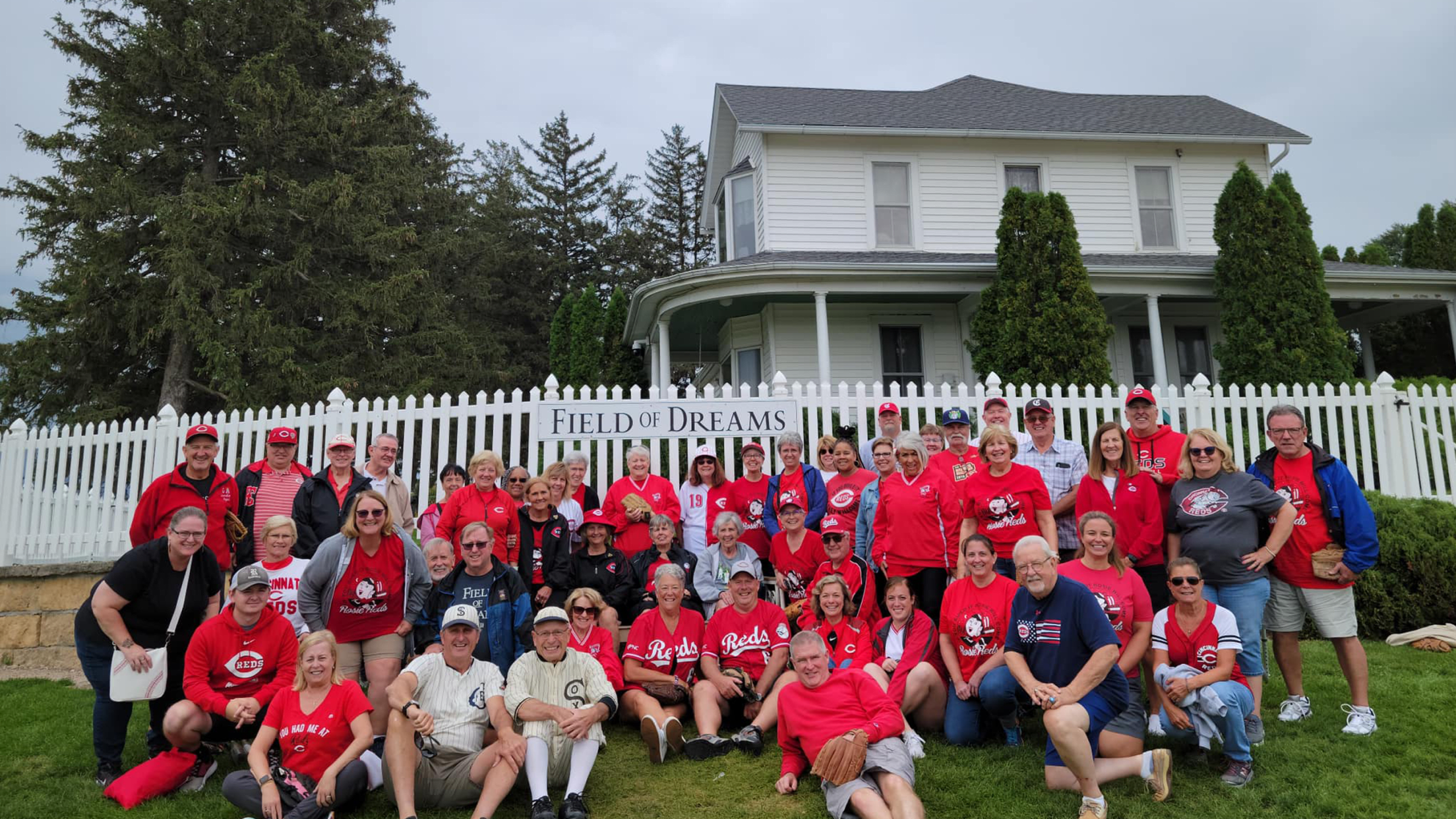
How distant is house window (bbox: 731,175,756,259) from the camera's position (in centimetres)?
1527

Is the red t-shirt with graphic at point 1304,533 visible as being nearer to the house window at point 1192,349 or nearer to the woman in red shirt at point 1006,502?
the woman in red shirt at point 1006,502

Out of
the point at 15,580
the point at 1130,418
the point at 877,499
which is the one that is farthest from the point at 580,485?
the point at 15,580

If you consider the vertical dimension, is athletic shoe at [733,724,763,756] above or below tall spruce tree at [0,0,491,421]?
below

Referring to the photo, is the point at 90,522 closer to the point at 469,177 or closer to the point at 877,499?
the point at 877,499

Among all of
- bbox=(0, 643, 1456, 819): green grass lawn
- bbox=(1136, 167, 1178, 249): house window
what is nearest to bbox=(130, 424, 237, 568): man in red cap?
bbox=(0, 643, 1456, 819): green grass lawn

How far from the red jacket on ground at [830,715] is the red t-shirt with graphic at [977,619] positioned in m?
0.66

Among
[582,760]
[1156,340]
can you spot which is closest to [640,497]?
[582,760]

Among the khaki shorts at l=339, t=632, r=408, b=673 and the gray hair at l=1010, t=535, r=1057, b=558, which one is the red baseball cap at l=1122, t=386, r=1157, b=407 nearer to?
the gray hair at l=1010, t=535, r=1057, b=558

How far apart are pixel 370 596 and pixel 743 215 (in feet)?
38.7

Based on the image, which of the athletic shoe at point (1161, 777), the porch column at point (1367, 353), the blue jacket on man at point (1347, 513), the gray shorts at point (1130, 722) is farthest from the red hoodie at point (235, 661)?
the porch column at point (1367, 353)

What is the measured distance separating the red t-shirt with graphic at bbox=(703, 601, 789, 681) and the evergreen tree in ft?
25.7

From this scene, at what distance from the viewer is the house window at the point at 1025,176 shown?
15.0 metres

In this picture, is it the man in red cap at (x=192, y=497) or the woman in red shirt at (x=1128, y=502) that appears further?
the man in red cap at (x=192, y=497)

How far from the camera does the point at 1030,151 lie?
49.3ft
